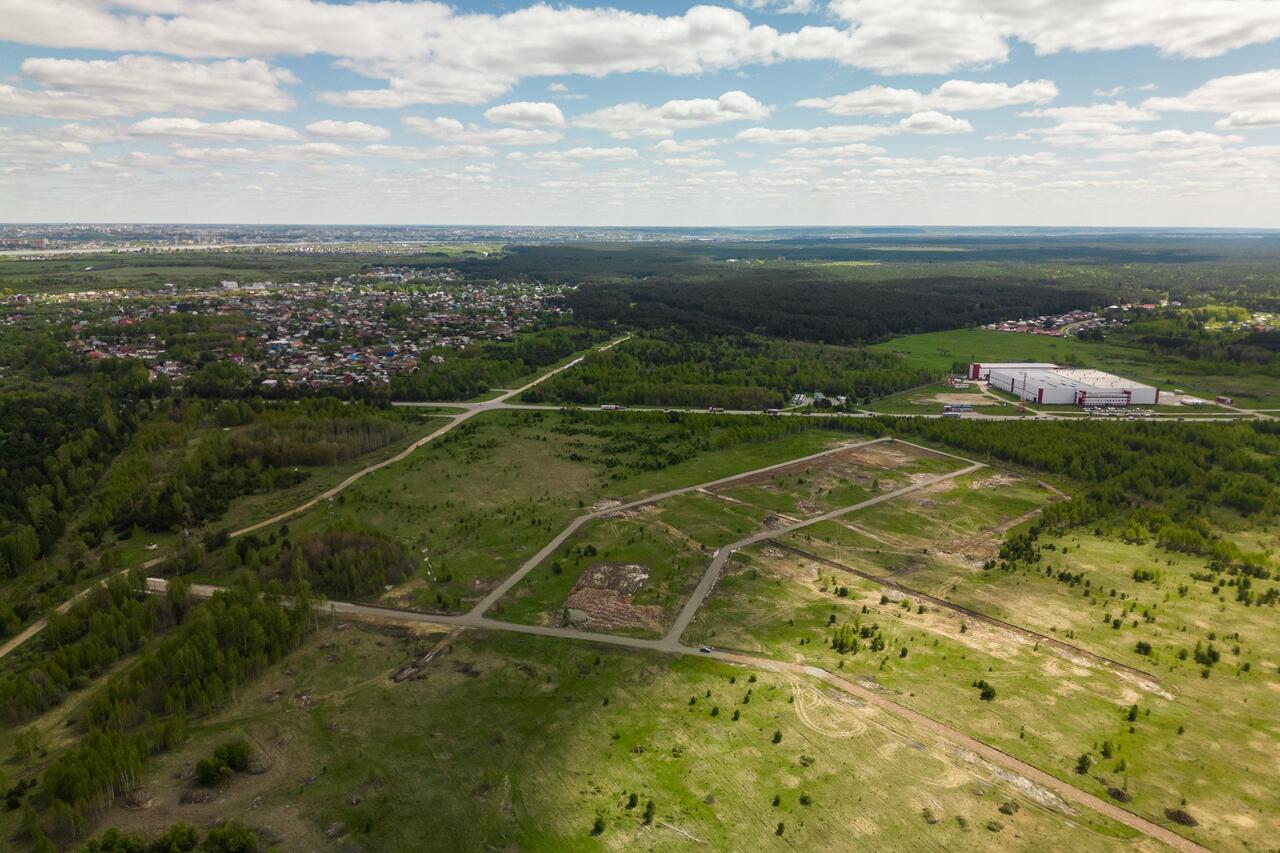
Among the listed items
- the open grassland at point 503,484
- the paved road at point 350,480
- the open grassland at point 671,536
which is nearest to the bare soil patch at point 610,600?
the open grassland at point 671,536

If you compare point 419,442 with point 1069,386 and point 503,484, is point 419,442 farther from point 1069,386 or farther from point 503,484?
point 1069,386

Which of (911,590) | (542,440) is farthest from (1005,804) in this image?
(542,440)

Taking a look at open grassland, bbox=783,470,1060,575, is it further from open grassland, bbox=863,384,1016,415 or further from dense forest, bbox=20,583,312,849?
dense forest, bbox=20,583,312,849

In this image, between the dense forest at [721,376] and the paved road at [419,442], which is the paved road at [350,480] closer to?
the paved road at [419,442]

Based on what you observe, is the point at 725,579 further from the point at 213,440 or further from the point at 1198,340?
the point at 1198,340

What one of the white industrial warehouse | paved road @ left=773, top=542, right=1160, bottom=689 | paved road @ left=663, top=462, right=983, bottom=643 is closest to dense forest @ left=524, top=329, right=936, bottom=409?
the white industrial warehouse

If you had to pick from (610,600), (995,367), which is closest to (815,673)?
(610,600)

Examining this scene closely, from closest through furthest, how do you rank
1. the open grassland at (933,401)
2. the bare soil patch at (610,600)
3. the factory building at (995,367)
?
the bare soil patch at (610,600), the open grassland at (933,401), the factory building at (995,367)
